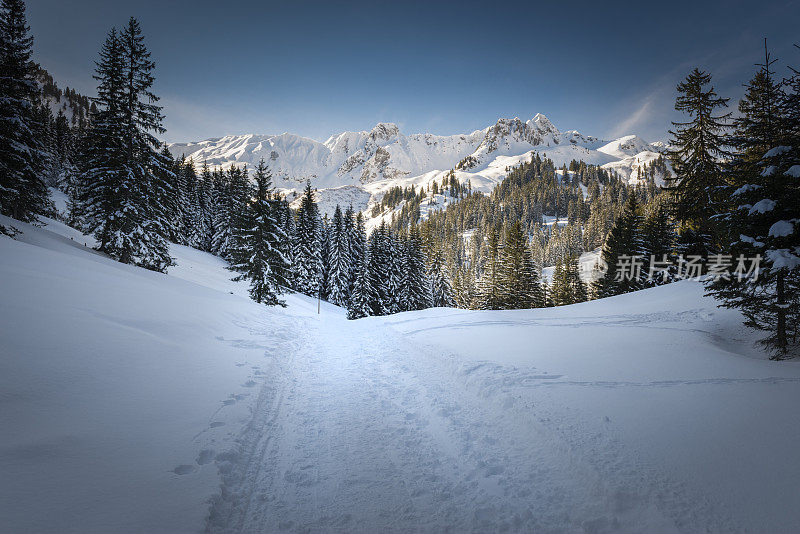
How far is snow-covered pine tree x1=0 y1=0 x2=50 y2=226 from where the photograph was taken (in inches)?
582

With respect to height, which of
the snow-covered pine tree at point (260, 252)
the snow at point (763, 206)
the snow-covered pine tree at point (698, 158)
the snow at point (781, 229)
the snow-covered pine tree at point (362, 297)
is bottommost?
the snow-covered pine tree at point (362, 297)

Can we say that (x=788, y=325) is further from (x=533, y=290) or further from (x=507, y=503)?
(x=533, y=290)

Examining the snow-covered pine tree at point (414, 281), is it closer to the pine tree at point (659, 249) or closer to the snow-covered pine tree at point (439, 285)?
the snow-covered pine tree at point (439, 285)

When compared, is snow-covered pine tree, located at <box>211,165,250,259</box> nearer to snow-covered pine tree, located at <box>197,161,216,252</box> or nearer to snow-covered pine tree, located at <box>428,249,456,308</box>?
snow-covered pine tree, located at <box>197,161,216,252</box>

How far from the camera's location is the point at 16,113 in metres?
15.1

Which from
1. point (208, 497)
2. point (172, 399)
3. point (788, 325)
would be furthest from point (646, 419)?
point (788, 325)

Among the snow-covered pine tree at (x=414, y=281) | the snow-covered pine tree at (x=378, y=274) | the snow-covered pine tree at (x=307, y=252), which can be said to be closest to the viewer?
the snow-covered pine tree at (x=307, y=252)

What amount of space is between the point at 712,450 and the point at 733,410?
1.60 metres

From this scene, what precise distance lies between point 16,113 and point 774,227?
33.2 m

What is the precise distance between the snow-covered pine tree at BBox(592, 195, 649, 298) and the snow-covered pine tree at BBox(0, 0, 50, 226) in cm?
4744

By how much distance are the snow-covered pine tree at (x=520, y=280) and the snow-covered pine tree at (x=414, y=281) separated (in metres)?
10.8

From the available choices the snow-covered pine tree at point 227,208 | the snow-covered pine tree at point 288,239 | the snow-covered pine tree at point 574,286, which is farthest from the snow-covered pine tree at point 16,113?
the snow-covered pine tree at point 574,286

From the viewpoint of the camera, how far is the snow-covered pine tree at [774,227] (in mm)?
9461

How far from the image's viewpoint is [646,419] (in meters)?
4.87
